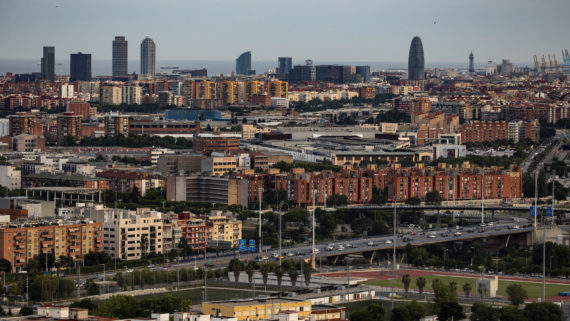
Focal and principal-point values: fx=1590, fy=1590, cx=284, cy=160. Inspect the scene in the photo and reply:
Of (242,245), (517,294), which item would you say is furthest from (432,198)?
(517,294)

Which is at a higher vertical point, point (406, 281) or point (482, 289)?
point (406, 281)

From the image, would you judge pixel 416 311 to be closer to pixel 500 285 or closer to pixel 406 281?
pixel 406 281

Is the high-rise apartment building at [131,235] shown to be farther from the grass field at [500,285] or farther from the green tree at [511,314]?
the green tree at [511,314]

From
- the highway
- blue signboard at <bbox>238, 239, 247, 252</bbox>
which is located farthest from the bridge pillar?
blue signboard at <bbox>238, 239, 247, 252</bbox>

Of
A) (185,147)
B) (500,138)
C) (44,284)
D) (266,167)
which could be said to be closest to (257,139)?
(185,147)

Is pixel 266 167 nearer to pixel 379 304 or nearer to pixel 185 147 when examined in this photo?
pixel 185 147

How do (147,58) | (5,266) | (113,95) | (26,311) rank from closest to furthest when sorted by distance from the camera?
(26,311)
(5,266)
(113,95)
(147,58)
